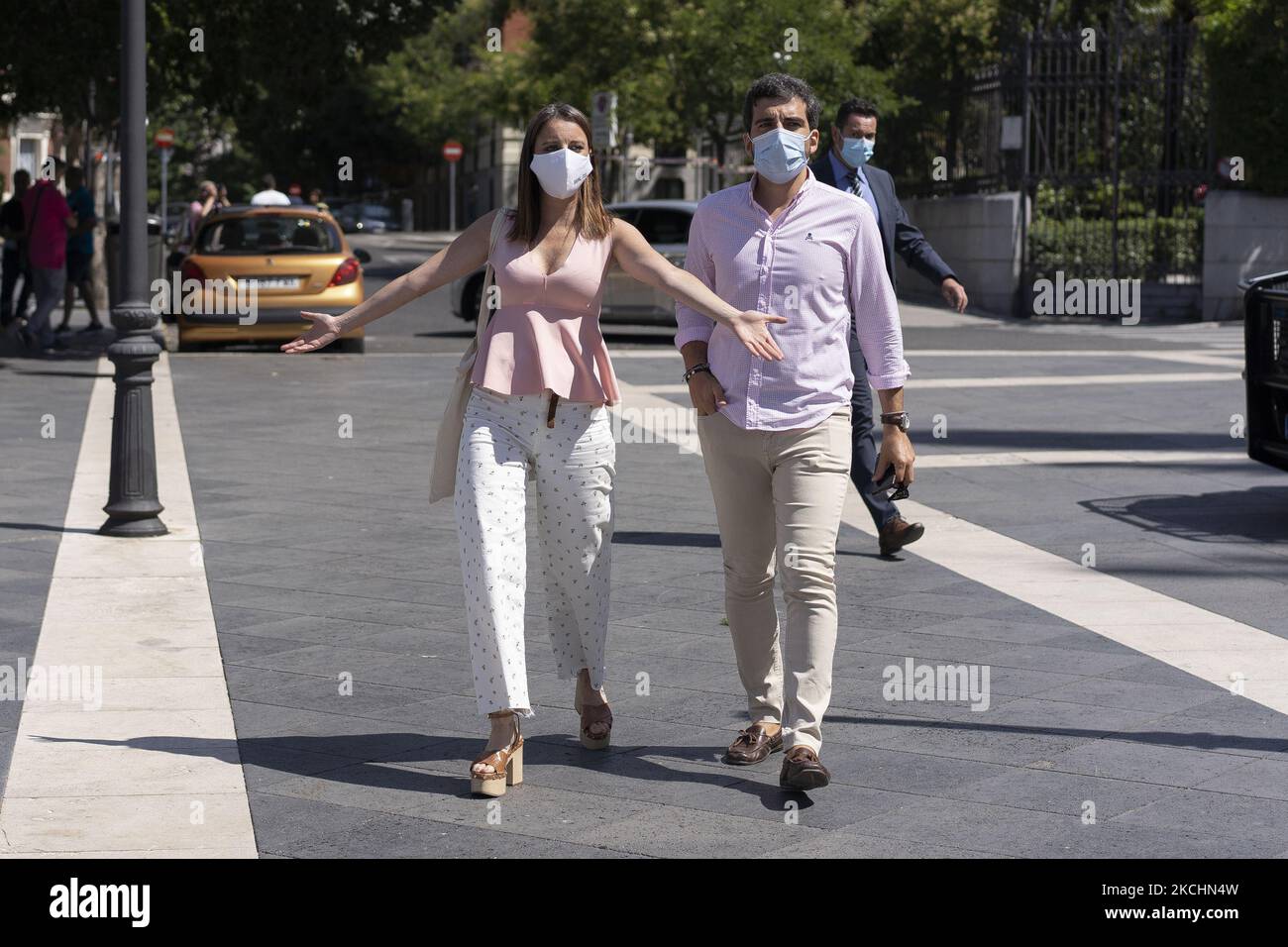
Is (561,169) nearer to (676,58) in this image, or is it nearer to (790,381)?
(790,381)

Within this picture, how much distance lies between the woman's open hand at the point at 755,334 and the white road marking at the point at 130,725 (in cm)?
169

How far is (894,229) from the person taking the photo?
7.90 m

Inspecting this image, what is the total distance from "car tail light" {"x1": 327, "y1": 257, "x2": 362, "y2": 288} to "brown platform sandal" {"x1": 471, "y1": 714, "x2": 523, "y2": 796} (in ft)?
46.5

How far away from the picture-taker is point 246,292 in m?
18.7

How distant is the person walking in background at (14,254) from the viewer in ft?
67.0

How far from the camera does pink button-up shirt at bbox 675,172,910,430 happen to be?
5020 mm

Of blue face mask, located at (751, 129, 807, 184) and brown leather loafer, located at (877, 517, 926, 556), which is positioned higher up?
blue face mask, located at (751, 129, 807, 184)

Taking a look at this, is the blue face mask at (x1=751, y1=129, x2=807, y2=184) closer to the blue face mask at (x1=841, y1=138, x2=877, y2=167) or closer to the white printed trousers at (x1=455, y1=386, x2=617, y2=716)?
the white printed trousers at (x1=455, y1=386, x2=617, y2=716)

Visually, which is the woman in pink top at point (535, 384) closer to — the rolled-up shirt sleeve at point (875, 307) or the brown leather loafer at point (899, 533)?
the rolled-up shirt sleeve at point (875, 307)

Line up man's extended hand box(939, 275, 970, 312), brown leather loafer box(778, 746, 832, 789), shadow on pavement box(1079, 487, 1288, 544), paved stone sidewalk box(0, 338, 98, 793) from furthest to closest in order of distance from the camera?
shadow on pavement box(1079, 487, 1288, 544)
man's extended hand box(939, 275, 970, 312)
paved stone sidewalk box(0, 338, 98, 793)
brown leather loafer box(778, 746, 832, 789)

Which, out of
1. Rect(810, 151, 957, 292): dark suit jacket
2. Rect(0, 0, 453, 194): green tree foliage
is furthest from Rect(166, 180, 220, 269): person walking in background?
Rect(810, 151, 957, 292): dark suit jacket

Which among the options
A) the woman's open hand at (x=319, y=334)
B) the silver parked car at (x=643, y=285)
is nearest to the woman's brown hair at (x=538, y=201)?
the woman's open hand at (x=319, y=334)

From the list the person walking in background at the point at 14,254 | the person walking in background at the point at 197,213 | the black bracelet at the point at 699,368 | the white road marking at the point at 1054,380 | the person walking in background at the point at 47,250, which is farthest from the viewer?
the person walking in background at the point at 197,213

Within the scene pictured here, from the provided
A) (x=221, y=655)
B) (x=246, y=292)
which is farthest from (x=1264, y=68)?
(x=221, y=655)
